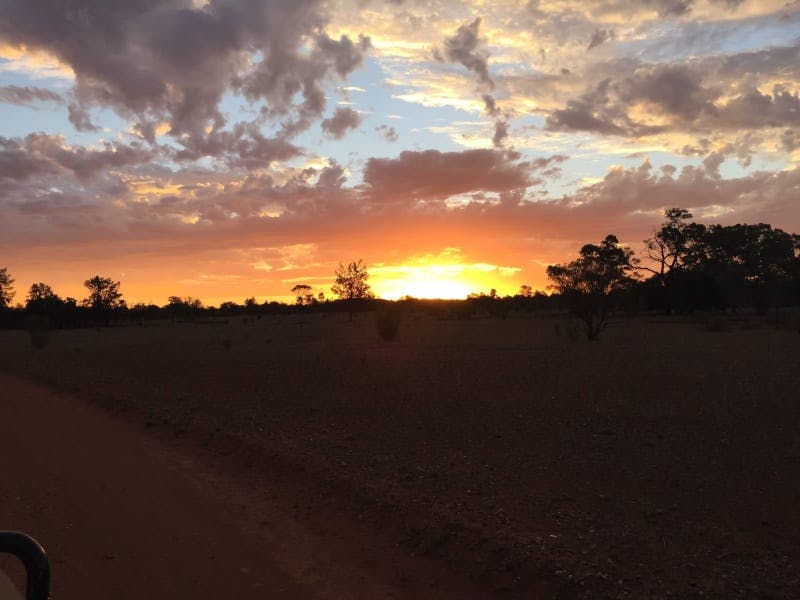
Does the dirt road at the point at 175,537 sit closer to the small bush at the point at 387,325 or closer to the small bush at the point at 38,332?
the small bush at the point at 387,325

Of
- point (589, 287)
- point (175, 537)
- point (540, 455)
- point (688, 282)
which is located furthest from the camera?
point (688, 282)

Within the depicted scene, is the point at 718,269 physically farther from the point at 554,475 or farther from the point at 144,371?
the point at 554,475

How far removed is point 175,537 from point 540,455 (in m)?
5.34

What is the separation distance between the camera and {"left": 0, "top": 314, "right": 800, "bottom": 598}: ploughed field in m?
6.30

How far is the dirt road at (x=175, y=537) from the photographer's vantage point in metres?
6.02

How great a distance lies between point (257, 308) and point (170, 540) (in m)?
125

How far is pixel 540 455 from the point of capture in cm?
981

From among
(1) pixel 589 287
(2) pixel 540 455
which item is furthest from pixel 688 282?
(2) pixel 540 455

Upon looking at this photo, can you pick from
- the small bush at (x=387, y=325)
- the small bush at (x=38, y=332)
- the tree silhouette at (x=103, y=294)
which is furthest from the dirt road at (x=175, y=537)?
the tree silhouette at (x=103, y=294)

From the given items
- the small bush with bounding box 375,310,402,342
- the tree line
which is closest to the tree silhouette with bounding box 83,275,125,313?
the tree line

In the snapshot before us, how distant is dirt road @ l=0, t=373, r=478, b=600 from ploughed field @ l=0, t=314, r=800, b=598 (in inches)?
23.8

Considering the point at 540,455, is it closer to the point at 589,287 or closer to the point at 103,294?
the point at 589,287

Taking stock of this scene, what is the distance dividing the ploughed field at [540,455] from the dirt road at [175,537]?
0.61 m

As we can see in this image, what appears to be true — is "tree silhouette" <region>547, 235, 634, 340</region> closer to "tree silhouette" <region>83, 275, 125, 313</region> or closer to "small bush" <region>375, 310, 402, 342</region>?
"small bush" <region>375, 310, 402, 342</region>
